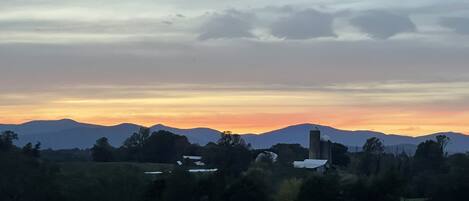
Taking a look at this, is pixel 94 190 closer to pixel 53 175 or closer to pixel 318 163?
pixel 53 175

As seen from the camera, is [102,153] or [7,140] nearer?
[7,140]

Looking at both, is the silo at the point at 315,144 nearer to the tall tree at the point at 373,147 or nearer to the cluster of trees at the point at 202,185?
the tall tree at the point at 373,147

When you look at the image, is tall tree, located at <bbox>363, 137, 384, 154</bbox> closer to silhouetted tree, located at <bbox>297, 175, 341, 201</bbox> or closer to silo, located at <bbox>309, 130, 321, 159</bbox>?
silo, located at <bbox>309, 130, 321, 159</bbox>

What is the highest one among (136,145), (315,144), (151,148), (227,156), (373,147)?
(315,144)

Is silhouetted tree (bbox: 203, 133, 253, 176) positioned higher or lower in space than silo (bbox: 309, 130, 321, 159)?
lower

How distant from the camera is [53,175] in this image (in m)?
72.7

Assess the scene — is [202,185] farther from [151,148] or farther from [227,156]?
[151,148]

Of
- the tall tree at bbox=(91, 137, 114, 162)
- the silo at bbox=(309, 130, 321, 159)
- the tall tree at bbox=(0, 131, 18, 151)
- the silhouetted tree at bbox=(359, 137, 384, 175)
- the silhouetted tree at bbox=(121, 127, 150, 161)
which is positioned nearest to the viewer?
the tall tree at bbox=(0, 131, 18, 151)

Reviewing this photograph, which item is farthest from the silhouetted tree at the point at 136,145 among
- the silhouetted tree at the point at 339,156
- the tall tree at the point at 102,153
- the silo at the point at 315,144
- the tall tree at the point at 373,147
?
the tall tree at the point at 373,147

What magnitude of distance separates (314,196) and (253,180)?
4679 millimetres

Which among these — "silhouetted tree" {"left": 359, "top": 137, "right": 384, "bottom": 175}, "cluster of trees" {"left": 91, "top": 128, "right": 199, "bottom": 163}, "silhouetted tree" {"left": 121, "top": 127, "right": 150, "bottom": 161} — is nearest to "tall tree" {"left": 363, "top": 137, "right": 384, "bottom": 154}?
"silhouetted tree" {"left": 359, "top": 137, "right": 384, "bottom": 175}

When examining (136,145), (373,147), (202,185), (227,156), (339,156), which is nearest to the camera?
(202,185)

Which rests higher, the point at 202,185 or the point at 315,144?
the point at 315,144

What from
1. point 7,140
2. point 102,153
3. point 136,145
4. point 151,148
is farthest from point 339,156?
point 7,140
